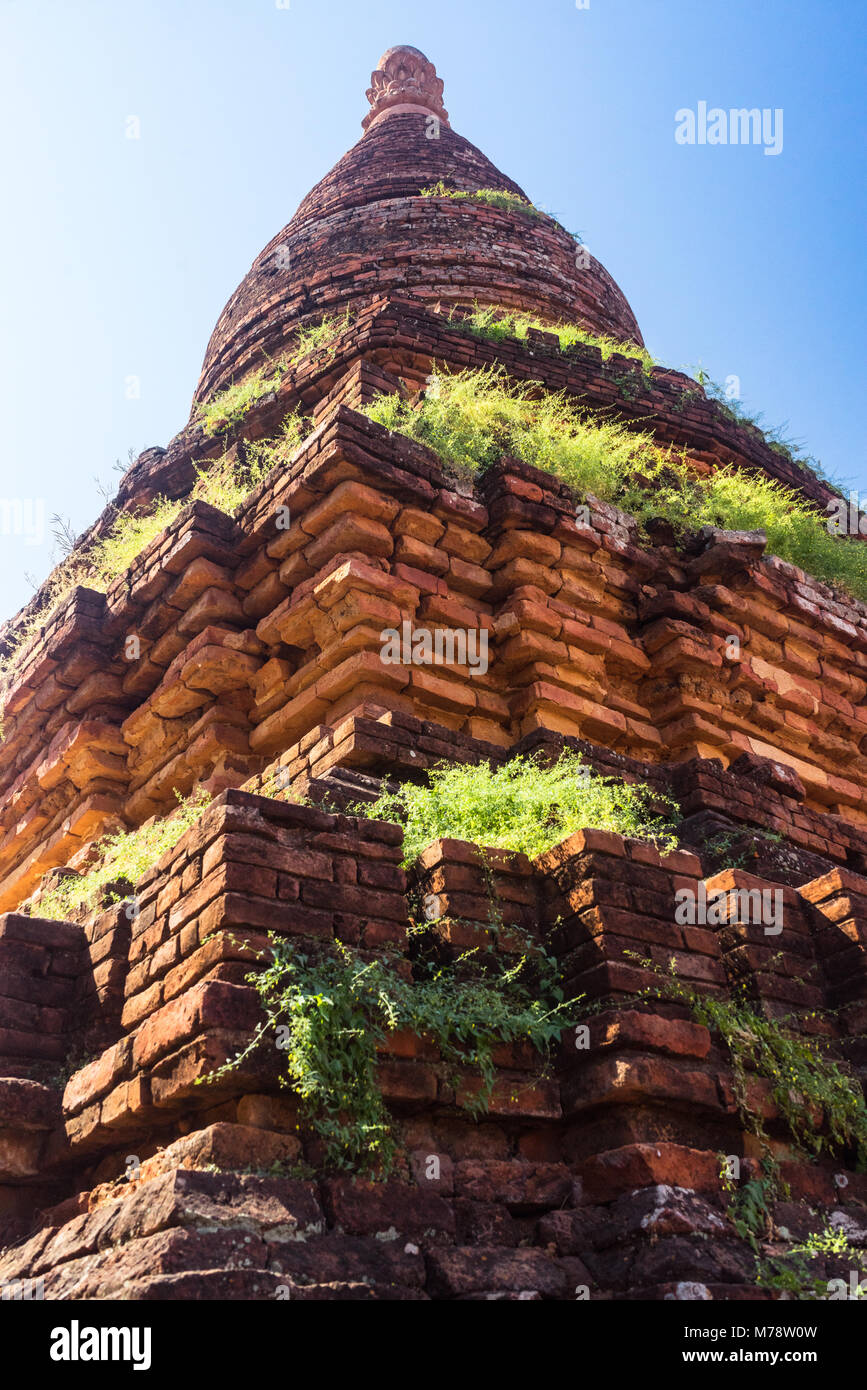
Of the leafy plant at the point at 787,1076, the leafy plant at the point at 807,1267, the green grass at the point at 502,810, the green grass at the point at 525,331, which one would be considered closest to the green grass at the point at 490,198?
the green grass at the point at 525,331

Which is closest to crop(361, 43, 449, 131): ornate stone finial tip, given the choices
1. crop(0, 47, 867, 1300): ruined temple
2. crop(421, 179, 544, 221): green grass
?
crop(421, 179, 544, 221): green grass

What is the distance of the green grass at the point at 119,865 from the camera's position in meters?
3.54

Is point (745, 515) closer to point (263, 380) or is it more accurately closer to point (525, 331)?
point (525, 331)

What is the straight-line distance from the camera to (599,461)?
19.3ft

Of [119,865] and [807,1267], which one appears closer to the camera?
[807,1267]

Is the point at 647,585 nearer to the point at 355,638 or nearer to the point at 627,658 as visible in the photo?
the point at 627,658

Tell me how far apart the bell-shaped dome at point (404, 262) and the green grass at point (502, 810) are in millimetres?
5846

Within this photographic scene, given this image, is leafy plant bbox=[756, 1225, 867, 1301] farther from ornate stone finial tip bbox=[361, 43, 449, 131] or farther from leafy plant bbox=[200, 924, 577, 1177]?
ornate stone finial tip bbox=[361, 43, 449, 131]

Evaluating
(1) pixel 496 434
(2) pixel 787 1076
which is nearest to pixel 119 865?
(2) pixel 787 1076

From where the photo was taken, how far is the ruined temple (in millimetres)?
2338

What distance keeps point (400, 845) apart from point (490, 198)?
9086 mm

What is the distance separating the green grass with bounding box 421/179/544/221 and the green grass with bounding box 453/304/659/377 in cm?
168
